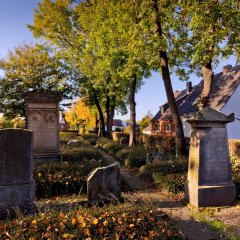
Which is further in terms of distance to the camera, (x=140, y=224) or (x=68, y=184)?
(x=68, y=184)

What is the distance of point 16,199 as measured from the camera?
6.72 meters

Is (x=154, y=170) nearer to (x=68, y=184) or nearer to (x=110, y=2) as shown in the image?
(x=68, y=184)

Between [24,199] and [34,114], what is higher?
[34,114]

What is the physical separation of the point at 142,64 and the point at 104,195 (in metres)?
9.97

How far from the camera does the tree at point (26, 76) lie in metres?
33.5

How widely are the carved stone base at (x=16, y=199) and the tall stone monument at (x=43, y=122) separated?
6346mm

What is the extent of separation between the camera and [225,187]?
309 inches

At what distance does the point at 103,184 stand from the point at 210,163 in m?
3.00

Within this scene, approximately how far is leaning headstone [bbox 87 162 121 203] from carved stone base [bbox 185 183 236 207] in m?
2.08

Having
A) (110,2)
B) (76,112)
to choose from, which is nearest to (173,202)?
(110,2)

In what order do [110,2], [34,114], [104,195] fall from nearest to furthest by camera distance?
[104,195], [34,114], [110,2]

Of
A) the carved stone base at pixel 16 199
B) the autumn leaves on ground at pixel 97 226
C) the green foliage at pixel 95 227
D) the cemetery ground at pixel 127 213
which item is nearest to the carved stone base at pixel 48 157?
the cemetery ground at pixel 127 213

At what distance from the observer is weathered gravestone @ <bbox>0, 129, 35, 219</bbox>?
6.64m

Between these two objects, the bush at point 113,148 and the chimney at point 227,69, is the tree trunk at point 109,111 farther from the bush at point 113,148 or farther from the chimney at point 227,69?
the bush at point 113,148
